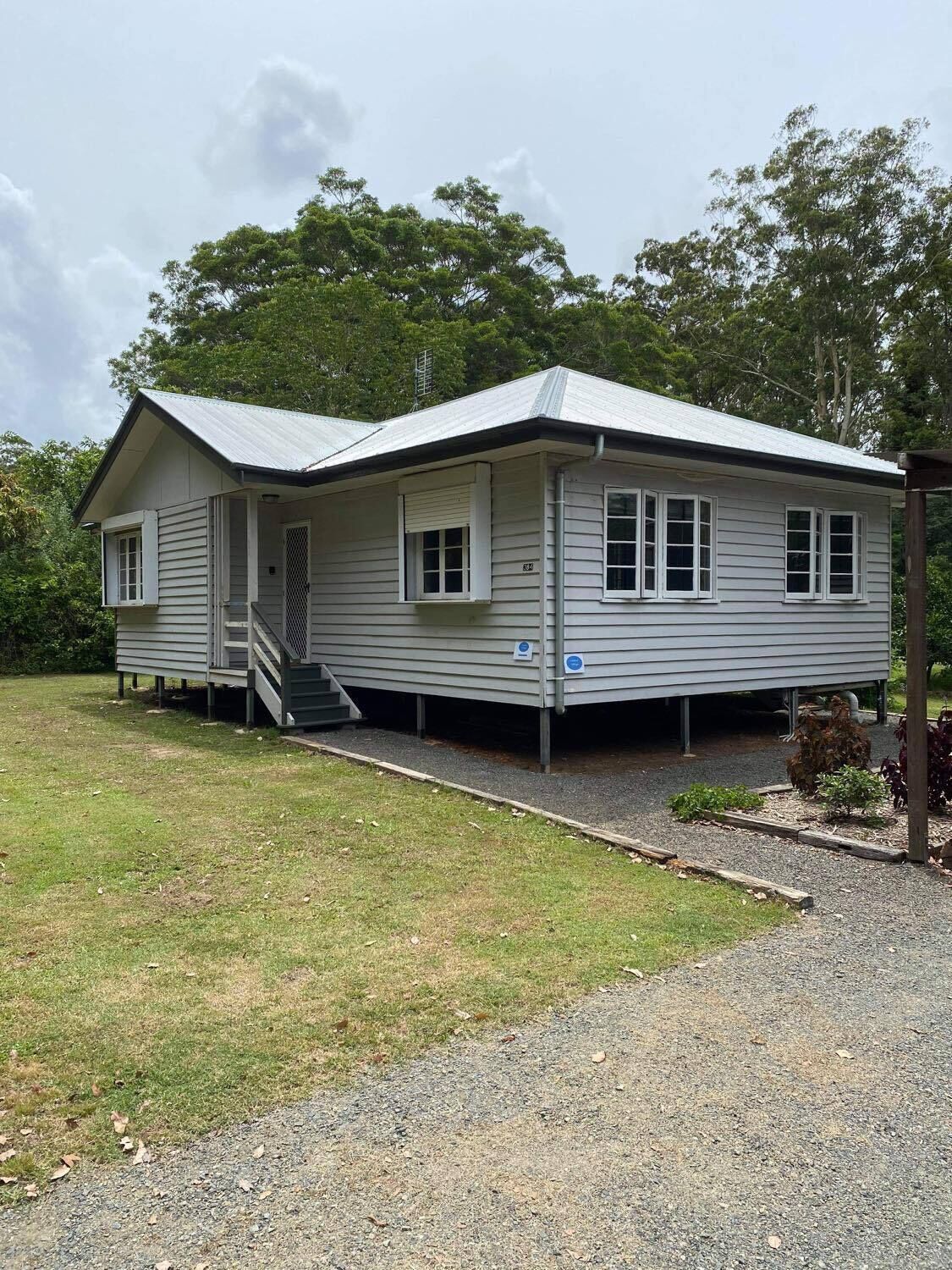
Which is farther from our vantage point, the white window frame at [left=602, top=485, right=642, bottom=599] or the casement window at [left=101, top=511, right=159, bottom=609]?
the casement window at [left=101, top=511, right=159, bottom=609]

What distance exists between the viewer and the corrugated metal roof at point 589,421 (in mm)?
8977

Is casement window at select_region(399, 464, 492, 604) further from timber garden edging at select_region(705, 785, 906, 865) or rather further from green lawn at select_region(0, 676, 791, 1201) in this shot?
timber garden edging at select_region(705, 785, 906, 865)

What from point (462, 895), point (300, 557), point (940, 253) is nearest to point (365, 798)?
point (462, 895)

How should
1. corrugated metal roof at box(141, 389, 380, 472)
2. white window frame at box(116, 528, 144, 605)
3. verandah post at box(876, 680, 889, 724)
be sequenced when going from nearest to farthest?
corrugated metal roof at box(141, 389, 380, 472), verandah post at box(876, 680, 889, 724), white window frame at box(116, 528, 144, 605)

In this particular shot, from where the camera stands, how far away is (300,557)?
43.4 feet

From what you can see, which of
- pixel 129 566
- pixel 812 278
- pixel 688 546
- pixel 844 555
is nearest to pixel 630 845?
pixel 688 546

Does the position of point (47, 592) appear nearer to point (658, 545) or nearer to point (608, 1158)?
point (658, 545)

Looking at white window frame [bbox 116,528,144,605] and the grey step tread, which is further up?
white window frame [bbox 116,528,144,605]

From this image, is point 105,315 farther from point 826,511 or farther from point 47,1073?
point 47,1073

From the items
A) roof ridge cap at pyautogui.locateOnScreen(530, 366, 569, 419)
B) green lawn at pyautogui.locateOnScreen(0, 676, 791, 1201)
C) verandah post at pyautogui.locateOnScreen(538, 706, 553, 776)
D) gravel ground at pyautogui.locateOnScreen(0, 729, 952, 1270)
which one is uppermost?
roof ridge cap at pyautogui.locateOnScreen(530, 366, 569, 419)

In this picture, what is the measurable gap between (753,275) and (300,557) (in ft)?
91.2

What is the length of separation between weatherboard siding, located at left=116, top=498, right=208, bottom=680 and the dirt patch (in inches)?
337

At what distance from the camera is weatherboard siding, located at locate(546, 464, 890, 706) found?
905 centimetres

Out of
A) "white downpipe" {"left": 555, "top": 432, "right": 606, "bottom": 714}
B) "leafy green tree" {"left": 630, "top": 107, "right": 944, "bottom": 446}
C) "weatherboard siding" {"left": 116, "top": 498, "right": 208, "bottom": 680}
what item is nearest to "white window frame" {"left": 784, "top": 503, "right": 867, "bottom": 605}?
"white downpipe" {"left": 555, "top": 432, "right": 606, "bottom": 714}
